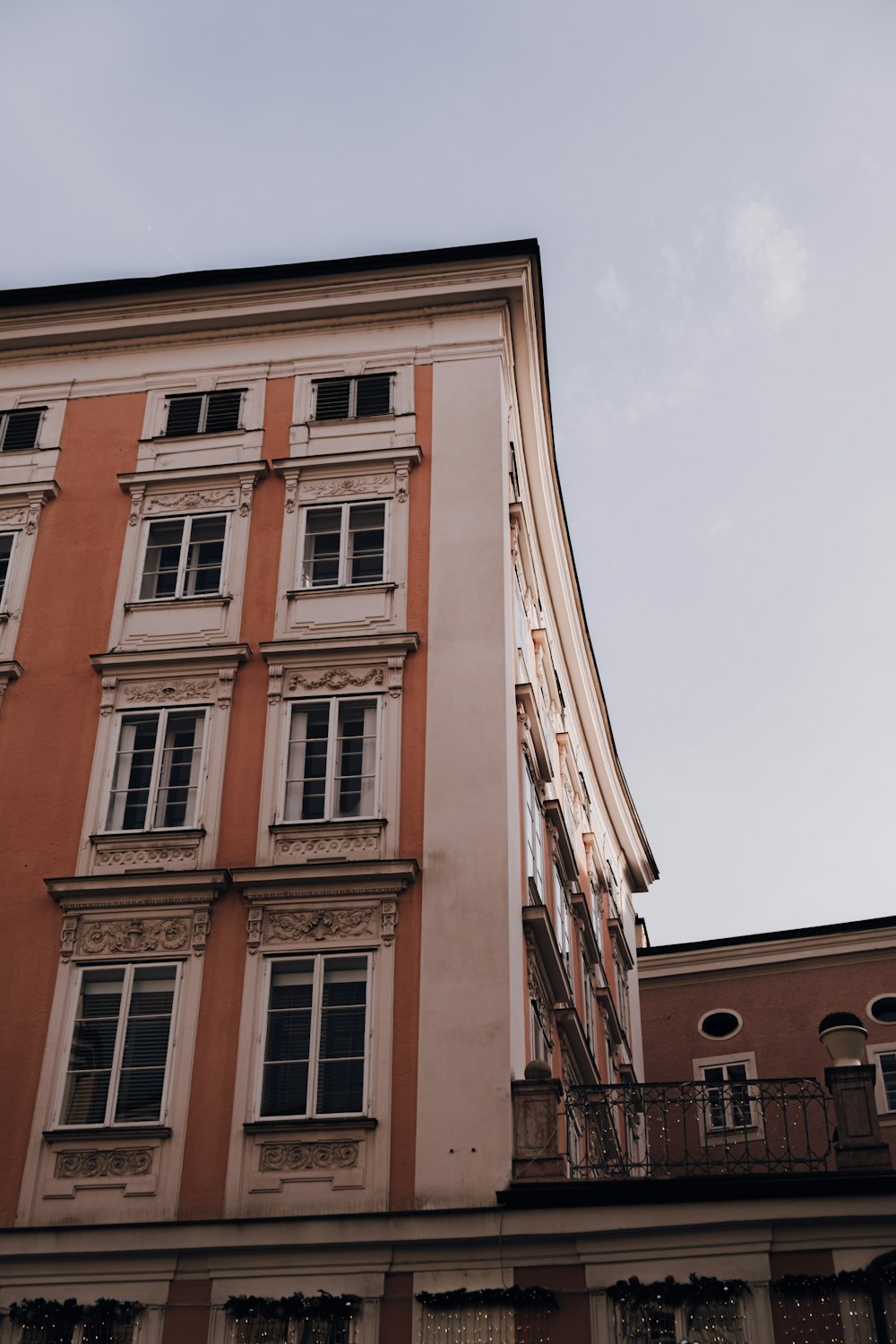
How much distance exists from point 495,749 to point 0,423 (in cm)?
1090

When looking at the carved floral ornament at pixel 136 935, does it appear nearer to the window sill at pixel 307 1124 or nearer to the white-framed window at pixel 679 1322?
the window sill at pixel 307 1124

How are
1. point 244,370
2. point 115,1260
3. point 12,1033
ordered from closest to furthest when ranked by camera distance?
point 115,1260 < point 12,1033 < point 244,370

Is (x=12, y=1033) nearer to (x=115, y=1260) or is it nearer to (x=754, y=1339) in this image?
(x=115, y=1260)

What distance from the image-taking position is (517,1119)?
1812cm

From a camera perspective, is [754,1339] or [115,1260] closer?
[754,1339]

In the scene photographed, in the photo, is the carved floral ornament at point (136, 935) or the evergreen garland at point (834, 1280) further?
the carved floral ornament at point (136, 935)

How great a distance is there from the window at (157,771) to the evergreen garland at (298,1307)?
6.27m

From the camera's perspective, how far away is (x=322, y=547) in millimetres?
23516

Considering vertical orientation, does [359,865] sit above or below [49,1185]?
above

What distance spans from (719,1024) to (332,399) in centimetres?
1901

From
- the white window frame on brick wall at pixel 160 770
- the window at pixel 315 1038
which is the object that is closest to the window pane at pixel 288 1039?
the window at pixel 315 1038

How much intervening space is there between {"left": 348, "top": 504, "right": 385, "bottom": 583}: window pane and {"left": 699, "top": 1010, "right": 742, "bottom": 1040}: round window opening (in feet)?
60.1

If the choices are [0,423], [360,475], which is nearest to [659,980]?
[360,475]

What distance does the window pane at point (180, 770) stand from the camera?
21.0 m
